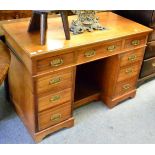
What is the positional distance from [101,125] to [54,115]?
1.35 feet

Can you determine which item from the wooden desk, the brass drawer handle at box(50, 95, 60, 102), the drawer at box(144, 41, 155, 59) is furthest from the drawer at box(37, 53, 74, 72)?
the drawer at box(144, 41, 155, 59)

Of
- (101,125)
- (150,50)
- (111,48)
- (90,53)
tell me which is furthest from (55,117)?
(150,50)

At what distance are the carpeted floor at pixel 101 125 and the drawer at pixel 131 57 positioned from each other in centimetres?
41

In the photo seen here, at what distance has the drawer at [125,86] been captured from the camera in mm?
1867

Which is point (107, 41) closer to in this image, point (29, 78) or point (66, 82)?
point (66, 82)

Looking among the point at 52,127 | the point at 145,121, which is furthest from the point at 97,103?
the point at 52,127

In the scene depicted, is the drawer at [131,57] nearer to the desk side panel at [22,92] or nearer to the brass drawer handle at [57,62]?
the brass drawer handle at [57,62]

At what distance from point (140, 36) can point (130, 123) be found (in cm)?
67

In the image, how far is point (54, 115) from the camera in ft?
5.06

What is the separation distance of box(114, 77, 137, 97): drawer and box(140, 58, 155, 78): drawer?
0.67 ft

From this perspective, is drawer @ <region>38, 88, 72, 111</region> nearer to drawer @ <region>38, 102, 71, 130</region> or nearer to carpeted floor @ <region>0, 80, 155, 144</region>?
drawer @ <region>38, 102, 71, 130</region>

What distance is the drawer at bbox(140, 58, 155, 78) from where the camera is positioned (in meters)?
2.07

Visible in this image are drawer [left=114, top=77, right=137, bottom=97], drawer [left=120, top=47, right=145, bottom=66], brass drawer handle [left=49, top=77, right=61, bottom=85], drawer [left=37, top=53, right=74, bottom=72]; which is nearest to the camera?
drawer [left=37, top=53, right=74, bottom=72]

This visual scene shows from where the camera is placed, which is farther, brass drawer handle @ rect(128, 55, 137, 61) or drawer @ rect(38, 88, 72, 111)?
brass drawer handle @ rect(128, 55, 137, 61)
